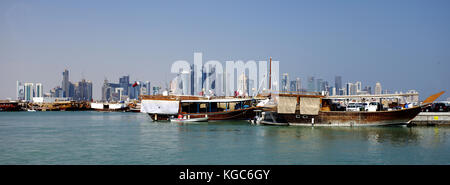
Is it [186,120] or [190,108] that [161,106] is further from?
[186,120]

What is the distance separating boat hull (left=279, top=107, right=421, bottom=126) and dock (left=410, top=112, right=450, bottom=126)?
4.68 m

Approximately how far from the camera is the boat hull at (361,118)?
42.2m

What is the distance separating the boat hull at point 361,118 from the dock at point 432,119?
4685mm

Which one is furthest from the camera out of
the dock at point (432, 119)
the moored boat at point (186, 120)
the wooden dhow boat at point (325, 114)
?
the moored boat at point (186, 120)

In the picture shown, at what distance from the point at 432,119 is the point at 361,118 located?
10.4m

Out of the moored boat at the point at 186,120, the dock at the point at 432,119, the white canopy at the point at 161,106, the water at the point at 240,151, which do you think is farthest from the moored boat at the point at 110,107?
the dock at the point at 432,119

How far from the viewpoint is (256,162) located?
21.7m

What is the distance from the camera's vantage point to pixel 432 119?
150ft

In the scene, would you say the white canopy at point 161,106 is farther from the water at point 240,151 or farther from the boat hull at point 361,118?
the water at point 240,151

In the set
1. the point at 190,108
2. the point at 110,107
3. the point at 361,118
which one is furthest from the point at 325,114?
the point at 110,107

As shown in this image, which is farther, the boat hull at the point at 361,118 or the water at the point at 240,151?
the boat hull at the point at 361,118

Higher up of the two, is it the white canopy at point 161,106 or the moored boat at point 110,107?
the white canopy at point 161,106

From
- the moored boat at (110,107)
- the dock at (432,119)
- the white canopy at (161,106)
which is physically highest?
the white canopy at (161,106)
